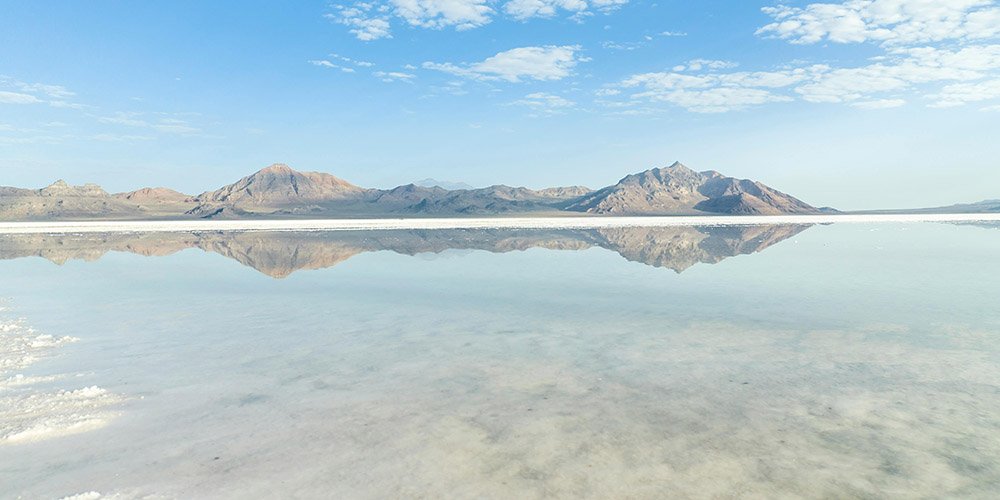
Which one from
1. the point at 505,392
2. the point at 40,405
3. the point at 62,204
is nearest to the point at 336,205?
the point at 62,204

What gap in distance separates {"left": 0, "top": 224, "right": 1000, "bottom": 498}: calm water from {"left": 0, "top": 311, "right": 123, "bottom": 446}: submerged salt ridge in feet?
0.12

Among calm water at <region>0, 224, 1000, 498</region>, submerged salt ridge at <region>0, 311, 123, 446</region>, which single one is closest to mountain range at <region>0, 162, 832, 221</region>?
calm water at <region>0, 224, 1000, 498</region>

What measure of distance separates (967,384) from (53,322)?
1623cm

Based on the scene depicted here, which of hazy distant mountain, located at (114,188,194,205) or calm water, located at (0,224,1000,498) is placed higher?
hazy distant mountain, located at (114,188,194,205)

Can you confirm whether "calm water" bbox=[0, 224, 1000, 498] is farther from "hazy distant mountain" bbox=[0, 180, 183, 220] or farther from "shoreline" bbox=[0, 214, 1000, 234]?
"hazy distant mountain" bbox=[0, 180, 183, 220]

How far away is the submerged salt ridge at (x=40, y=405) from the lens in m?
6.34

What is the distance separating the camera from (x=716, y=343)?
394 inches

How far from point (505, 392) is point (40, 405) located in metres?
5.69

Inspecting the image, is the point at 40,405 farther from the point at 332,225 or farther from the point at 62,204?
the point at 62,204

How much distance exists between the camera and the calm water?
5270mm

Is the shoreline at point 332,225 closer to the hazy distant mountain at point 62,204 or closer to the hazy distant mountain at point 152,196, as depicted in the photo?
the hazy distant mountain at point 62,204

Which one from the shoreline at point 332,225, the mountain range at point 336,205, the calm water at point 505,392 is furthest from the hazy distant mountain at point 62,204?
the calm water at point 505,392

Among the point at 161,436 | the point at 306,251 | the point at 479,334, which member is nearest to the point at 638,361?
the point at 479,334

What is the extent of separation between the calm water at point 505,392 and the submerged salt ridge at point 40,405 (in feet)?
0.12
